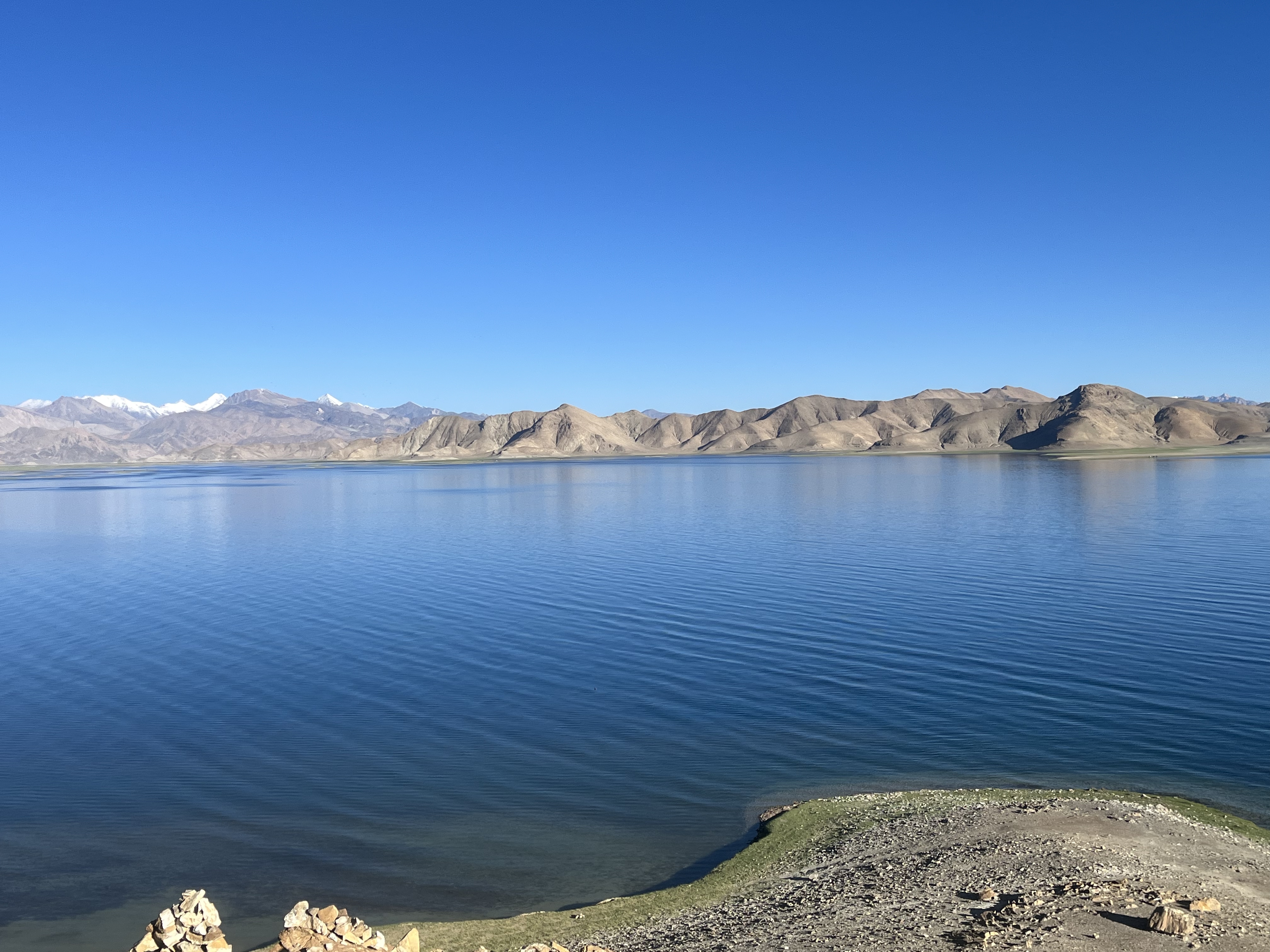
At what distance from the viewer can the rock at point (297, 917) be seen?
11.0m

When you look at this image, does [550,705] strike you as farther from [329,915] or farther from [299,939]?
[299,939]

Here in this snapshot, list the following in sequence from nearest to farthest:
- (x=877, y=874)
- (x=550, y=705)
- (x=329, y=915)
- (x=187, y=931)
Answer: (x=187, y=931)
(x=329, y=915)
(x=877, y=874)
(x=550, y=705)

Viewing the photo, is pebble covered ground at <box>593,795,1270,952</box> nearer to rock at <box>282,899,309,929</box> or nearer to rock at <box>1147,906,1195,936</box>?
rock at <box>1147,906,1195,936</box>

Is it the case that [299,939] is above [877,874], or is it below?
above

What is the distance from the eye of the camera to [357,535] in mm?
71312

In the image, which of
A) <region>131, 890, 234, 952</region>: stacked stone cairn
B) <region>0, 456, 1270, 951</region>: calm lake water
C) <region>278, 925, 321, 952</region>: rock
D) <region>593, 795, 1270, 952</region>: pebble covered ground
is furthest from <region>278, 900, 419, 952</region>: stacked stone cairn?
<region>593, 795, 1270, 952</region>: pebble covered ground

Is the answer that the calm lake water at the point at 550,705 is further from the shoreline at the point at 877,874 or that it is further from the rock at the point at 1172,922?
the rock at the point at 1172,922

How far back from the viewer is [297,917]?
36.5ft

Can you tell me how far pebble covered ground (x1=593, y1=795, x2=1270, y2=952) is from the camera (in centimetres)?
1118

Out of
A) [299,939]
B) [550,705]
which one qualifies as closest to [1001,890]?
[299,939]

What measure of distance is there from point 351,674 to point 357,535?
4485 cm

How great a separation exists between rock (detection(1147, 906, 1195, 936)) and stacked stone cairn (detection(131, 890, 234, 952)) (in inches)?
436

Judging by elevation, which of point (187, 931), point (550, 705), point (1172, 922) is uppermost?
point (187, 931)

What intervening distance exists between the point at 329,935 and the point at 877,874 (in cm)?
799
